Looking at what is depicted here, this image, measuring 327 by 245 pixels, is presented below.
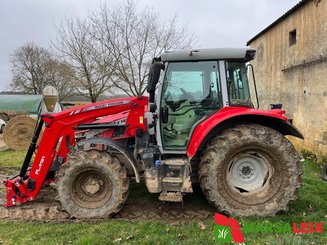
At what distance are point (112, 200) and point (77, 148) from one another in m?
0.95

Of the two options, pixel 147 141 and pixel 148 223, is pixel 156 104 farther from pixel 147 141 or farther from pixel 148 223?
pixel 148 223

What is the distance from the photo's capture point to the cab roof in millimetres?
4574

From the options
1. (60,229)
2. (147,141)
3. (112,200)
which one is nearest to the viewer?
(60,229)

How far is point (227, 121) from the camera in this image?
15.1 feet

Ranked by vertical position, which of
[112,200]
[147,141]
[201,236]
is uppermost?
[147,141]

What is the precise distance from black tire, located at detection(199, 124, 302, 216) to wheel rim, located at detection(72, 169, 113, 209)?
1.43m

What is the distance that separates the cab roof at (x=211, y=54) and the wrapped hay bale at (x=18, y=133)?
361 inches

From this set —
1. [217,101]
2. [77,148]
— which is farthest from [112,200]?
[217,101]

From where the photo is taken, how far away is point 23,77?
4341cm

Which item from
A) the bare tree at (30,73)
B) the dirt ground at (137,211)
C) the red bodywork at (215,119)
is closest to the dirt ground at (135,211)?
the dirt ground at (137,211)

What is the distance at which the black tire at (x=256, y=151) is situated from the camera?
14.4 ft

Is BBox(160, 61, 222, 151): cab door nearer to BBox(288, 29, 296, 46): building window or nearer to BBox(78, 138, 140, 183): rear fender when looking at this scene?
BBox(78, 138, 140, 183): rear fender

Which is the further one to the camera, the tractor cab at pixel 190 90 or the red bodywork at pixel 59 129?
the red bodywork at pixel 59 129

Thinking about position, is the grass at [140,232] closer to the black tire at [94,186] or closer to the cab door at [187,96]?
the black tire at [94,186]
